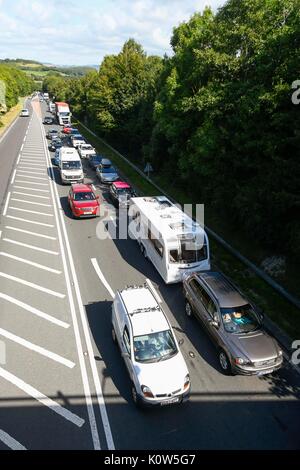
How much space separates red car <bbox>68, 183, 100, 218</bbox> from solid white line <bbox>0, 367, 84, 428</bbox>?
41.8ft

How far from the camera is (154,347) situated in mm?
10352

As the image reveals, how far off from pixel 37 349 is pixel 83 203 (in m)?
12.3

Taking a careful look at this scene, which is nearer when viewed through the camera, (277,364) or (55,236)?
(277,364)

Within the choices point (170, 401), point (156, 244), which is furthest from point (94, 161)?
point (170, 401)

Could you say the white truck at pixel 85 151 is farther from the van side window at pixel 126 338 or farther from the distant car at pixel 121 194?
the van side window at pixel 126 338

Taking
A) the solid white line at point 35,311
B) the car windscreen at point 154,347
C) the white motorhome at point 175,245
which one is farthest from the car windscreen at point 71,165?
the car windscreen at point 154,347

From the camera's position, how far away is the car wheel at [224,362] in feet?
35.9

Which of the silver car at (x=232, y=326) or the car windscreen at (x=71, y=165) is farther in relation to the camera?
the car windscreen at (x=71, y=165)

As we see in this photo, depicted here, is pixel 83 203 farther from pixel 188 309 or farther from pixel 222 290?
pixel 222 290

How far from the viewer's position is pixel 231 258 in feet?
59.6

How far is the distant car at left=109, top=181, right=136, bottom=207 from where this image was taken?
82.9 ft

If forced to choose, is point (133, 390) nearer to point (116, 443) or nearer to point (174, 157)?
point (116, 443)

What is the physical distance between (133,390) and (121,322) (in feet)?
7.06
